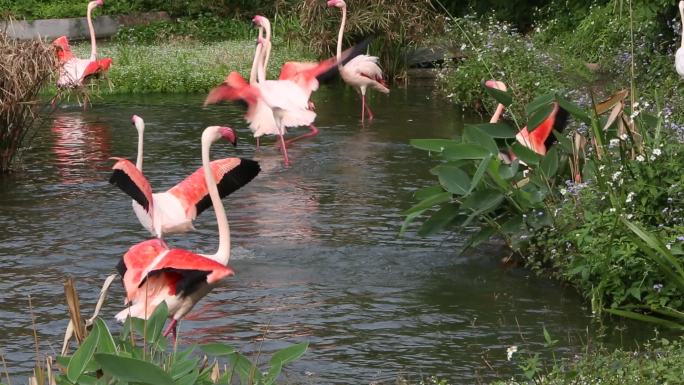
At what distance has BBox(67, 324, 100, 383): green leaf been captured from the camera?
3359 mm

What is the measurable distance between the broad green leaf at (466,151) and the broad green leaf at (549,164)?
1.35 feet

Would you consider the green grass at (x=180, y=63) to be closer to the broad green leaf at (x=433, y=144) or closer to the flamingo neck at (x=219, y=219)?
the broad green leaf at (x=433, y=144)

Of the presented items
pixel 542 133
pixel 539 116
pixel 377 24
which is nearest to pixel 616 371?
pixel 539 116

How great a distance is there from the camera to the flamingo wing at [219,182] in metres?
6.84

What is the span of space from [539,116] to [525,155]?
271 mm

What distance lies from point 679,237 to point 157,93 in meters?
10.3

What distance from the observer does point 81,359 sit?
11.1ft

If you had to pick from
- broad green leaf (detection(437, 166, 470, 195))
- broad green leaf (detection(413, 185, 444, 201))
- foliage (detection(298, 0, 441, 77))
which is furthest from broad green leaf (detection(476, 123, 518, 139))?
foliage (detection(298, 0, 441, 77))

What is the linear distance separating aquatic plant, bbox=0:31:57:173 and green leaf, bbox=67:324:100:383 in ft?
19.1

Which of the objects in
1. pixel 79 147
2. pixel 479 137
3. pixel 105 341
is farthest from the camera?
pixel 79 147

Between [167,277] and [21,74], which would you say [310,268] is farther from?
[21,74]

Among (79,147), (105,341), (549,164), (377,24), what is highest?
(105,341)

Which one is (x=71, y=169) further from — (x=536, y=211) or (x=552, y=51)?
(x=552, y=51)

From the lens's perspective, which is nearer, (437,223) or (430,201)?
(430,201)
